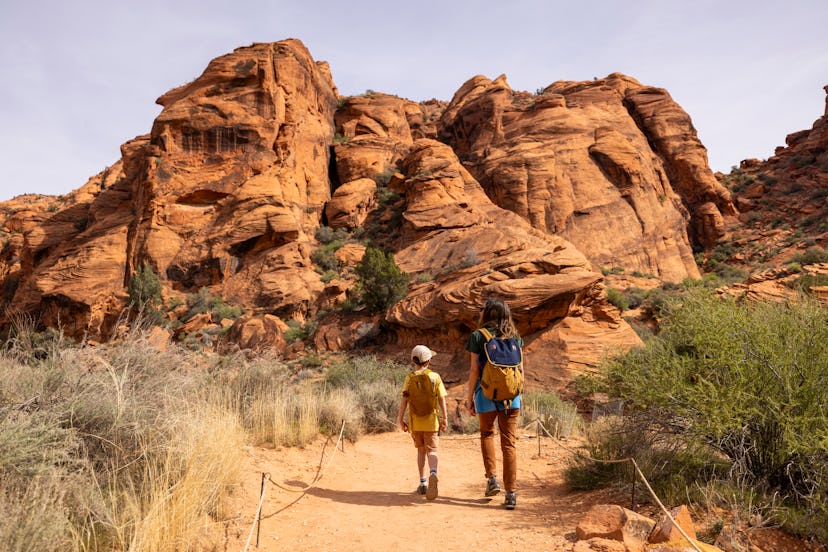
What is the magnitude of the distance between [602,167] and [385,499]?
3357 cm

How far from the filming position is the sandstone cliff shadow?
16.2 feet

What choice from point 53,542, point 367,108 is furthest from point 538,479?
point 367,108

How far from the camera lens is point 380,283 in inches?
875

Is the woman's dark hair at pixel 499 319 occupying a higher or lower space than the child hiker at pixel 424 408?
higher

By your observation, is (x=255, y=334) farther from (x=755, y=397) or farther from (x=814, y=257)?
(x=814, y=257)

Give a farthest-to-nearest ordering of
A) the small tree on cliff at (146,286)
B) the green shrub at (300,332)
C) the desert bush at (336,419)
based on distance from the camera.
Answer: the small tree on cliff at (146,286) < the green shrub at (300,332) < the desert bush at (336,419)

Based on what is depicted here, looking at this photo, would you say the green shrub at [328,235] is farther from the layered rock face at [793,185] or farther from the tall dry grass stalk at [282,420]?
the layered rock face at [793,185]

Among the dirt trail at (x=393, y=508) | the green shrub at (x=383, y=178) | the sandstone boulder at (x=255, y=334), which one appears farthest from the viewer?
the green shrub at (x=383, y=178)

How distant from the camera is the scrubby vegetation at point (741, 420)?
3727mm

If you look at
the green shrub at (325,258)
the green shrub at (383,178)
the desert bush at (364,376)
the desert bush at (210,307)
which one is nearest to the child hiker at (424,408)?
the desert bush at (364,376)

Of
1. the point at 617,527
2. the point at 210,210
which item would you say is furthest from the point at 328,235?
the point at 617,527

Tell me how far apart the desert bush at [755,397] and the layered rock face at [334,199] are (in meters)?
14.6

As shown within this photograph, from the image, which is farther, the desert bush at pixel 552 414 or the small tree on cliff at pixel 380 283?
the small tree on cliff at pixel 380 283

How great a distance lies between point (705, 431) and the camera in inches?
159
